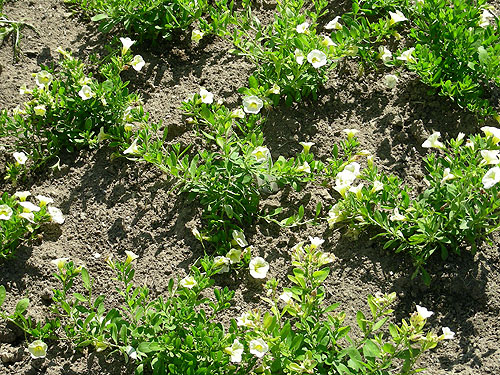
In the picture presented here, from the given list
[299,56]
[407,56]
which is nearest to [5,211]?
[299,56]

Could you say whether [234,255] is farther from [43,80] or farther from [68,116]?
[43,80]

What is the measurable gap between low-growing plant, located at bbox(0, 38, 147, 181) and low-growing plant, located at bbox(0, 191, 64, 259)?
1.08ft

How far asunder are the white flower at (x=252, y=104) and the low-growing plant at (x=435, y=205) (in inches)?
23.6

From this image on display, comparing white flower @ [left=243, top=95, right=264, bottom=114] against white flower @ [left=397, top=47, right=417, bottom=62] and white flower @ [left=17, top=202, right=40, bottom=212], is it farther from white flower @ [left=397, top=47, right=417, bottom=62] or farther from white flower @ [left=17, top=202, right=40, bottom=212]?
white flower @ [left=17, top=202, right=40, bottom=212]

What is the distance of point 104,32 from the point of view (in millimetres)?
4191

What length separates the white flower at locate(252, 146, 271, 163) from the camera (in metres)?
3.31

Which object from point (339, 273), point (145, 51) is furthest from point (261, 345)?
point (145, 51)

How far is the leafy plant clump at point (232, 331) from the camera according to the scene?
2826 millimetres

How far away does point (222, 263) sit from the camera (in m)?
3.17

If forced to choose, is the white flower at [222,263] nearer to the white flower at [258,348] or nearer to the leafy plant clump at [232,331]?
the leafy plant clump at [232,331]

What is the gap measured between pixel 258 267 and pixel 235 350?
1.71 ft

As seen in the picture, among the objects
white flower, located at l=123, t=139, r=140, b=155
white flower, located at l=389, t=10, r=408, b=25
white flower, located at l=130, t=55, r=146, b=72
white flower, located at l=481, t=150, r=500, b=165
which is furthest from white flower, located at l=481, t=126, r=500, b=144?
white flower, located at l=130, t=55, r=146, b=72

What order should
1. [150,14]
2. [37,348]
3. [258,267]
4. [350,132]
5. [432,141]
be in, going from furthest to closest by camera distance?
[150,14]
[350,132]
[432,141]
[258,267]
[37,348]

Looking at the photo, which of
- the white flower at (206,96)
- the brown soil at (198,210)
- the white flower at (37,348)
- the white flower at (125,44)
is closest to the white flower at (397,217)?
the brown soil at (198,210)
